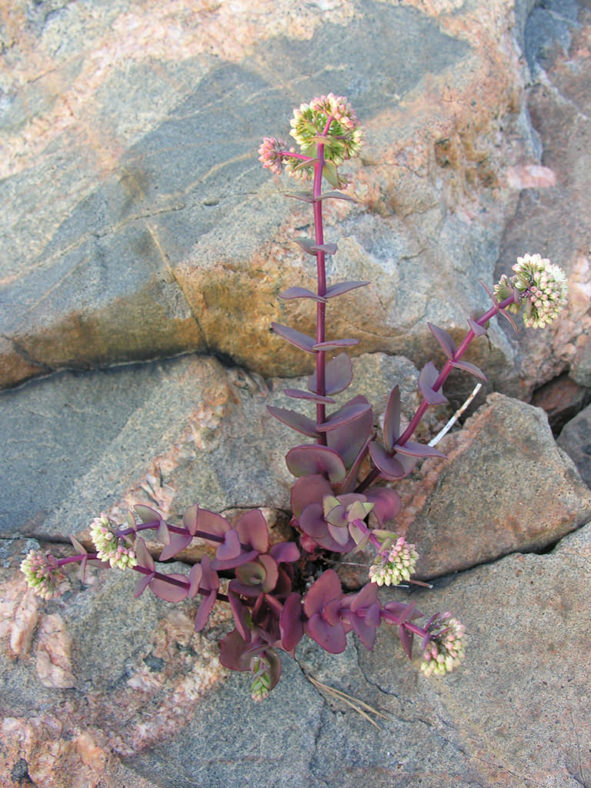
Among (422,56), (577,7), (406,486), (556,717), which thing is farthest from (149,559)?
(577,7)

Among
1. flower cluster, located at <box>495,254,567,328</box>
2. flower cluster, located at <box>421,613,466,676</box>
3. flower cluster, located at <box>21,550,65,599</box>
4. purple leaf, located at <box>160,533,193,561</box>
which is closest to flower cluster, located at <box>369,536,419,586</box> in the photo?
flower cluster, located at <box>421,613,466,676</box>

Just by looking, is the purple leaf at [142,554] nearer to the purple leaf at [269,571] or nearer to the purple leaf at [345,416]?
the purple leaf at [269,571]

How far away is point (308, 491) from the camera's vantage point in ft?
8.56

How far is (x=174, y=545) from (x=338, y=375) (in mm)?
954

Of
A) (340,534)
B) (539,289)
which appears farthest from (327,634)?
(539,289)

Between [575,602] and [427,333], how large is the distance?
1340mm

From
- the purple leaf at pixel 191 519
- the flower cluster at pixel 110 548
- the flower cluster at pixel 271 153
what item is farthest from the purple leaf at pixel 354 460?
the flower cluster at pixel 271 153

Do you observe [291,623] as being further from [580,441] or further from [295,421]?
[580,441]

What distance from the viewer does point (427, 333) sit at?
10.4 feet

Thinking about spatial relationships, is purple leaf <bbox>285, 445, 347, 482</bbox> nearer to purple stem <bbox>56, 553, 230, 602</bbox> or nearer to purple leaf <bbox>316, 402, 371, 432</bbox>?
purple leaf <bbox>316, 402, 371, 432</bbox>

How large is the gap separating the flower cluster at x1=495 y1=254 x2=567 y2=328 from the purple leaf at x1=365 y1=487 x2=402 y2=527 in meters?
0.86

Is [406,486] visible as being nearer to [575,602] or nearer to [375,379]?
[375,379]

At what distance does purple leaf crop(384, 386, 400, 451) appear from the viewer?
2549 millimetres

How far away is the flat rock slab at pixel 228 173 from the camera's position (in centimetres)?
308
